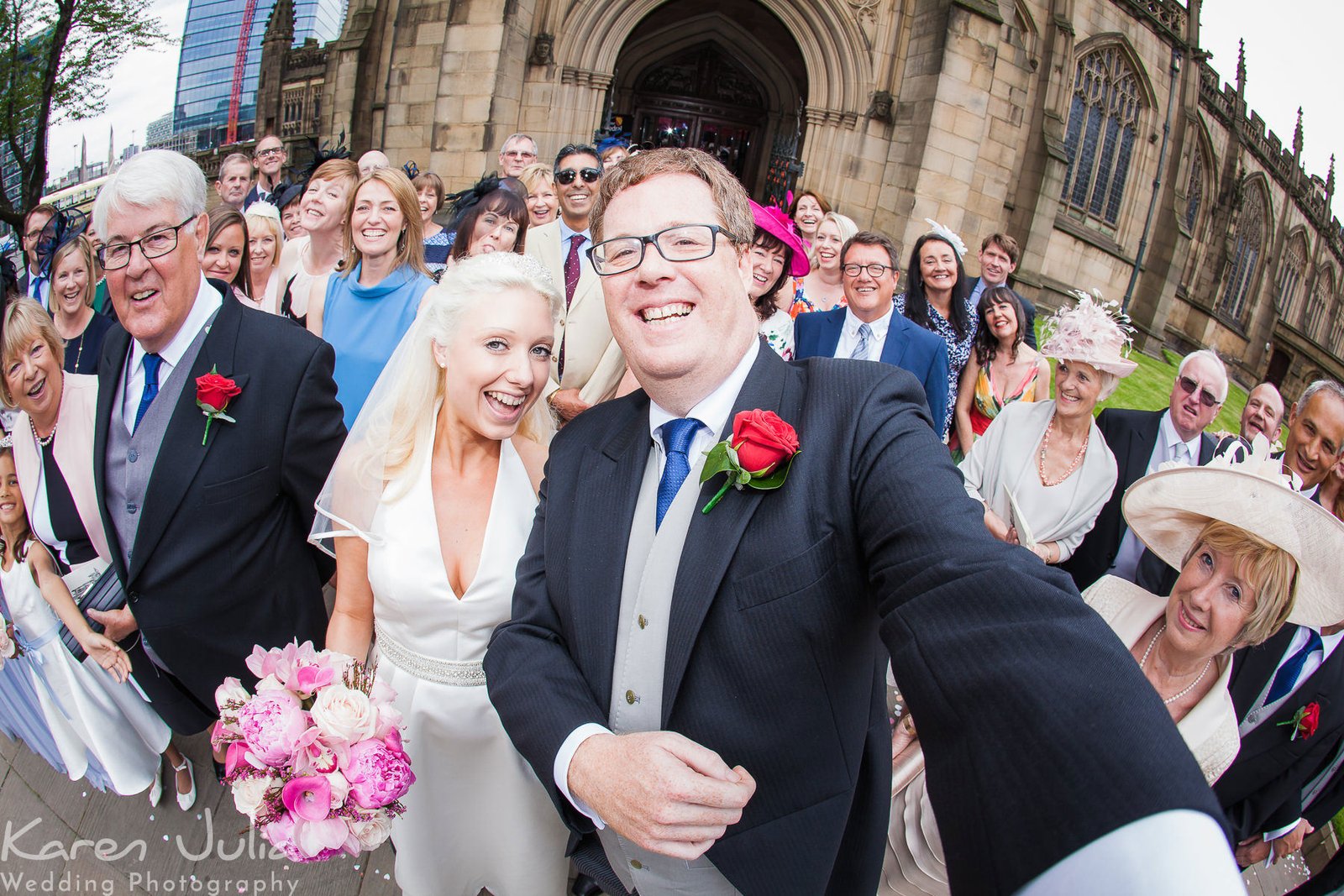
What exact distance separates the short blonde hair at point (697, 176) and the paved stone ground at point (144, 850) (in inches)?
108

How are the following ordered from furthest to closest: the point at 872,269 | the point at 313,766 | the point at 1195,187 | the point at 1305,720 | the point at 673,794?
the point at 1195,187 < the point at 872,269 < the point at 1305,720 < the point at 313,766 < the point at 673,794

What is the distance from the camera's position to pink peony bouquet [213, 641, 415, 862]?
59.9 inches

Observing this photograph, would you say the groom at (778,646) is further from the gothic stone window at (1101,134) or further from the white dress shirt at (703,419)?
the gothic stone window at (1101,134)

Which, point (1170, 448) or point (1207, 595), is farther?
point (1170, 448)

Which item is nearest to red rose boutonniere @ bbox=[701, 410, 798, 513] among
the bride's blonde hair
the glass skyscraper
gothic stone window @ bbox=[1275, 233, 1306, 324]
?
the bride's blonde hair

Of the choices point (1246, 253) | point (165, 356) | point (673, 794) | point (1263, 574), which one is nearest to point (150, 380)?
point (165, 356)

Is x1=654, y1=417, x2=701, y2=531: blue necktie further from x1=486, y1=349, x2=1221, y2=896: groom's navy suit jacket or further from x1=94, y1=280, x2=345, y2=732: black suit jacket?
x1=94, y1=280, x2=345, y2=732: black suit jacket

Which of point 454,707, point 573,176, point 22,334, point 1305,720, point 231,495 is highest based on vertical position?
point 573,176

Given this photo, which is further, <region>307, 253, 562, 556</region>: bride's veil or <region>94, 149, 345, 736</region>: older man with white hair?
<region>94, 149, 345, 736</region>: older man with white hair

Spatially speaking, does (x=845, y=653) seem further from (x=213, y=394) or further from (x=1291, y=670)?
(x=1291, y=670)

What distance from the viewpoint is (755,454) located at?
4.13 feet

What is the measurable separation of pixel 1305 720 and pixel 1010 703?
2.77 meters

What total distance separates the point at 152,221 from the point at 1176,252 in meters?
27.8

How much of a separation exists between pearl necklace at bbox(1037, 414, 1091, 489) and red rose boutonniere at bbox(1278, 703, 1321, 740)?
1407 mm
